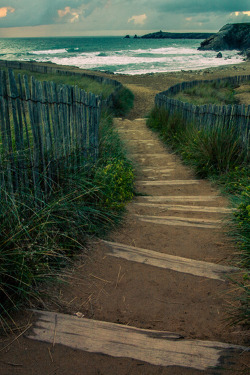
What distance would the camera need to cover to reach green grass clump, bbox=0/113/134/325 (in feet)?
8.10

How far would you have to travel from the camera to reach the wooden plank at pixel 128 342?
2020 mm

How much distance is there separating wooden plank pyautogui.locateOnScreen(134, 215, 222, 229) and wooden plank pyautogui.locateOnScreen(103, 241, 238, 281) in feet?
2.66

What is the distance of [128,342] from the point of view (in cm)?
213

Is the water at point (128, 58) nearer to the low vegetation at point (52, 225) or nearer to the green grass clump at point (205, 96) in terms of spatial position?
the green grass clump at point (205, 96)

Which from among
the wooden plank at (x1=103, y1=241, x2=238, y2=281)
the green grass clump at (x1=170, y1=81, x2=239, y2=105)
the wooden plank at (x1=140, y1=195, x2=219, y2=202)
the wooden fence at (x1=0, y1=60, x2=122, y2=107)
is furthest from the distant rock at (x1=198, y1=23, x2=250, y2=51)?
the wooden plank at (x1=103, y1=241, x2=238, y2=281)

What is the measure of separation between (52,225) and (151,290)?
1.07 metres

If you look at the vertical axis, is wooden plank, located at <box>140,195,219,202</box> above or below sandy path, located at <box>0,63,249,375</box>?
below

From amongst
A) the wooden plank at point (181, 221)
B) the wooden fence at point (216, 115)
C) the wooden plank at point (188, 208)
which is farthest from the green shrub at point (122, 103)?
the wooden plank at point (181, 221)

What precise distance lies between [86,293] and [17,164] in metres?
1.43

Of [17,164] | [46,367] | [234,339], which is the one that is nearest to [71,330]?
[46,367]

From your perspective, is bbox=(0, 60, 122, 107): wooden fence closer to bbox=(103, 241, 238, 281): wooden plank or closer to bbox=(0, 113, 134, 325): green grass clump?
bbox=(0, 113, 134, 325): green grass clump

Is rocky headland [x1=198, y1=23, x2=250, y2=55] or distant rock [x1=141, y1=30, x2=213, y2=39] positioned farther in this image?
distant rock [x1=141, y1=30, x2=213, y2=39]

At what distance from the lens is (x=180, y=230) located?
389 centimetres

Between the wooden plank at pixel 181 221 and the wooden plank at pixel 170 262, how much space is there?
811 millimetres
